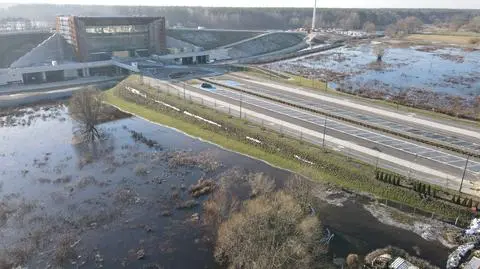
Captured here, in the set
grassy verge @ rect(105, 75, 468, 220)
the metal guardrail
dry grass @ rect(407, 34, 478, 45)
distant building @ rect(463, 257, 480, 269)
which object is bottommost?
distant building @ rect(463, 257, 480, 269)

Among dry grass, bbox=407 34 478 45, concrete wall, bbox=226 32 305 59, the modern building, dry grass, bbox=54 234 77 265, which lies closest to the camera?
dry grass, bbox=54 234 77 265

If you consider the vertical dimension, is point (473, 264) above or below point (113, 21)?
below

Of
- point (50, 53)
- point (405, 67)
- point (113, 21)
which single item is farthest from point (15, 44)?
point (405, 67)

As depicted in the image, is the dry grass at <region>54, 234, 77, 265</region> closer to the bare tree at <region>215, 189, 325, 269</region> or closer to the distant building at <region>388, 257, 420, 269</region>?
the bare tree at <region>215, 189, 325, 269</region>

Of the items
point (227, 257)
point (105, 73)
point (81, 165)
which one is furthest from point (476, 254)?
point (105, 73)

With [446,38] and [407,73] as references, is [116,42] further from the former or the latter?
[446,38]

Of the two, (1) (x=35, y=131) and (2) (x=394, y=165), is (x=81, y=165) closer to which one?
(1) (x=35, y=131)

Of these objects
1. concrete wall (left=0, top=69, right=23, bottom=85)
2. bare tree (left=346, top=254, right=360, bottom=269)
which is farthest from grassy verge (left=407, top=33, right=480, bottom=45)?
bare tree (left=346, top=254, right=360, bottom=269)
